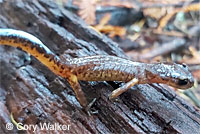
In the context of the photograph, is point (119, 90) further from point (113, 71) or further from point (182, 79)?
point (182, 79)

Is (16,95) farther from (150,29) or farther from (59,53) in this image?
(150,29)

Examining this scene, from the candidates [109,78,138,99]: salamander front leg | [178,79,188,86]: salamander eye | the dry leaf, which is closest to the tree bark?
[109,78,138,99]: salamander front leg

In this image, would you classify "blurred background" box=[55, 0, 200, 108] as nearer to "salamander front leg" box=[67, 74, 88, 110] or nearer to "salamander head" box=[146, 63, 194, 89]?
"salamander head" box=[146, 63, 194, 89]

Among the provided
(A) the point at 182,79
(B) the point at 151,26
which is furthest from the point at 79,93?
(B) the point at 151,26

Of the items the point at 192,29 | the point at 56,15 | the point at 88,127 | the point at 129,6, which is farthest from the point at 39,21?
the point at 192,29

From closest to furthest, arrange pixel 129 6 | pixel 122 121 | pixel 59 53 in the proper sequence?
pixel 122 121 < pixel 59 53 < pixel 129 6

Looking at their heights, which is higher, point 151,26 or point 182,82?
point 151,26

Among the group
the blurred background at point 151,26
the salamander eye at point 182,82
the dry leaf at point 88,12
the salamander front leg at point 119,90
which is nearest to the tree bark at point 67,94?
the salamander front leg at point 119,90
